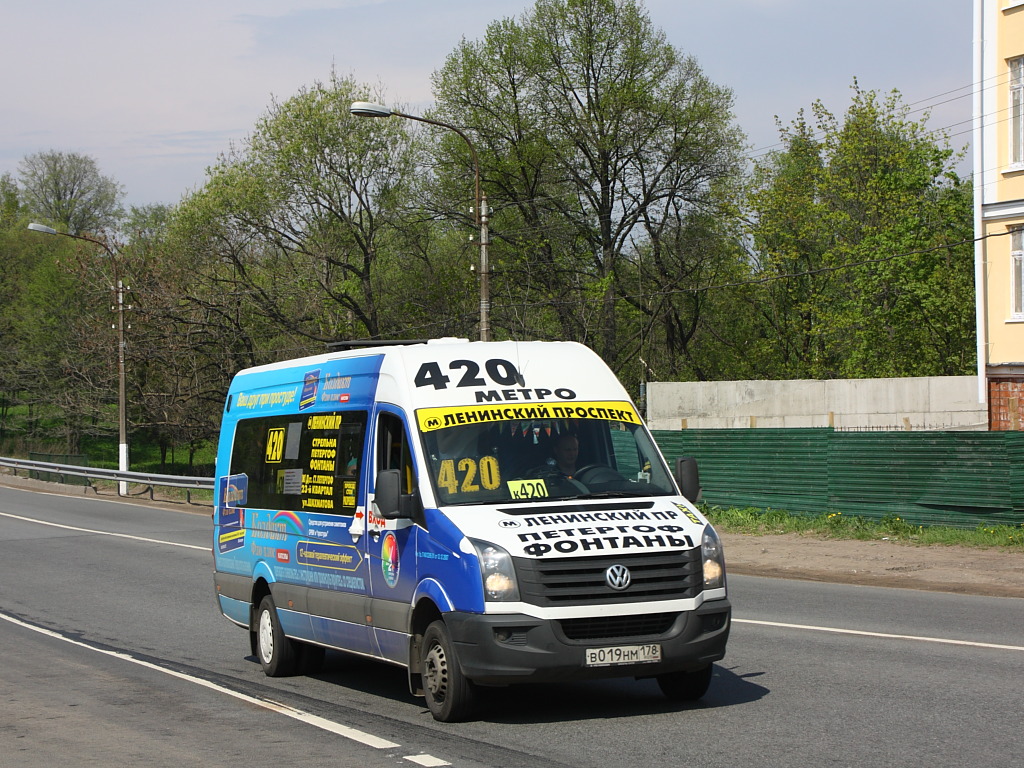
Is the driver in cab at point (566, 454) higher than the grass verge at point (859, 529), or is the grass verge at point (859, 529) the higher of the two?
the driver in cab at point (566, 454)

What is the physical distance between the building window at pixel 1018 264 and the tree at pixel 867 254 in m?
11.7

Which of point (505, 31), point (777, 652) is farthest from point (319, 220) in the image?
point (777, 652)

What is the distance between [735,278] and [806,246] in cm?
328

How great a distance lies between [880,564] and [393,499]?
11.7 m

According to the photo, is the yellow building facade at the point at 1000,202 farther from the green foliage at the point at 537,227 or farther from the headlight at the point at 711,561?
the headlight at the point at 711,561

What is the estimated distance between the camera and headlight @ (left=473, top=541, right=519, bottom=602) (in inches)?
284

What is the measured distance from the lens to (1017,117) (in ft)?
91.9

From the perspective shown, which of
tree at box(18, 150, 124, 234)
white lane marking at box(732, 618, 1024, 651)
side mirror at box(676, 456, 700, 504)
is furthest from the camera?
tree at box(18, 150, 124, 234)

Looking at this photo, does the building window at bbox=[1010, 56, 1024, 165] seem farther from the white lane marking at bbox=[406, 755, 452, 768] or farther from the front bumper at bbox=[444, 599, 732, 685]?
the white lane marking at bbox=[406, 755, 452, 768]

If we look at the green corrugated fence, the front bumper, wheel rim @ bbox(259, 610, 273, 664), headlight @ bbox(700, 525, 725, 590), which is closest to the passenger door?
the front bumper

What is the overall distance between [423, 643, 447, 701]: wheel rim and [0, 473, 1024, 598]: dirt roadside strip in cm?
928

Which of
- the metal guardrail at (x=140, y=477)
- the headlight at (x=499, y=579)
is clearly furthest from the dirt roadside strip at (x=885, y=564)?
the metal guardrail at (x=140, y=477)

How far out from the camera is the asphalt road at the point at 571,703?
6.76 m

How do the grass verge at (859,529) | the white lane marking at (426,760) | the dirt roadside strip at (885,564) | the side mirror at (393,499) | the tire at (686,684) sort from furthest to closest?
the grass verge at (859,529)
the dirt roadside strip at (885,564)
the tire at (686,684)
the side mirror at (393,499)
the white lane marking at (426,760)
